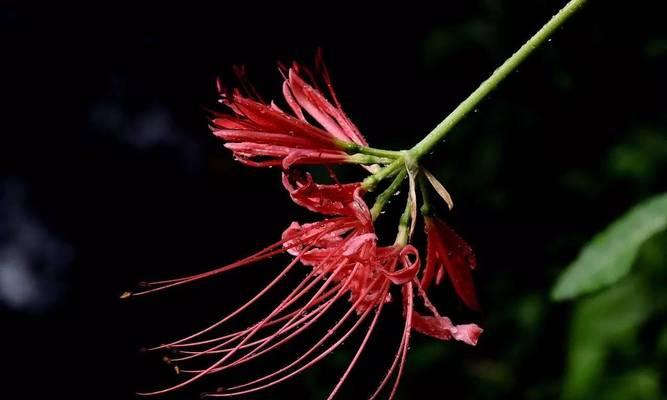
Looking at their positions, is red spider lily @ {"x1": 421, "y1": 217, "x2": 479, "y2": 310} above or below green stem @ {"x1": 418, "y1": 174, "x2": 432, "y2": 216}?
below

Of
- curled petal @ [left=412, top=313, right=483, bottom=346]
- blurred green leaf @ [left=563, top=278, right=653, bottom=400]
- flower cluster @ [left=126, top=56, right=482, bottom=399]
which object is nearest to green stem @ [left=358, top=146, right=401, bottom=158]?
flower cluster @ [left=126, top=56, right=482, bottom=399]

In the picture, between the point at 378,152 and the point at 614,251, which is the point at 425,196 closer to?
the point at 378,152

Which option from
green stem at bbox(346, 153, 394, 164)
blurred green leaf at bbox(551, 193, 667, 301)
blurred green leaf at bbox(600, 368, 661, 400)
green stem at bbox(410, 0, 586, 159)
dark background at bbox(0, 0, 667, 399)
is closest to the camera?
green stem at bbox(410, 0, 586, 159)

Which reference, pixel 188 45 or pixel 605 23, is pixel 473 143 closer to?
pixel 605 23

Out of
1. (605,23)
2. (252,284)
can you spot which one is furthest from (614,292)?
(252,284)

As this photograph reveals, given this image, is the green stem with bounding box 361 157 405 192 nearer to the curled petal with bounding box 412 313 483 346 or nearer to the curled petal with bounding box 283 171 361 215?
the curled petal with bounding box 283 171 361 215

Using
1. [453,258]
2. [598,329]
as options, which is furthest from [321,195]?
[598,329]

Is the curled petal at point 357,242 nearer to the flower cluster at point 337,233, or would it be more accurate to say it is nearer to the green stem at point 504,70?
the flower cluster at point 337,233
